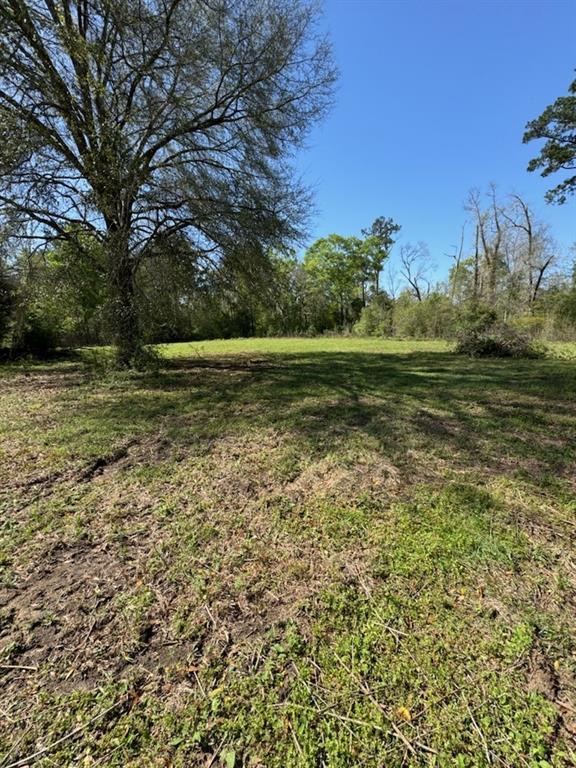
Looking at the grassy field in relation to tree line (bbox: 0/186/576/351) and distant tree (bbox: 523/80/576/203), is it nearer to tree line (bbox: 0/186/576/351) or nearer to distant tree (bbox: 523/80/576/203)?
tree line (bbox: 0/186/576/351)

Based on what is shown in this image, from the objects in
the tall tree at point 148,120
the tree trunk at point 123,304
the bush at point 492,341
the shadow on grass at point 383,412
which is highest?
the tall tree at point 148,120

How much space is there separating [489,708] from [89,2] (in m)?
10.0

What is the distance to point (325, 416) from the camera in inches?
179

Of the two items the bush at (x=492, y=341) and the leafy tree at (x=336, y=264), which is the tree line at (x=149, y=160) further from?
the leafy tree at (x=336, y=264)

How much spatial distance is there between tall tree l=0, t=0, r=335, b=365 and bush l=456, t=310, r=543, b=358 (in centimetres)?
748

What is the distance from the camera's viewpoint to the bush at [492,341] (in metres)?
11.0

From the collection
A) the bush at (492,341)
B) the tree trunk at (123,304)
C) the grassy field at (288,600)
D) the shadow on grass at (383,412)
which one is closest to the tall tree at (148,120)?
the tree trunk at (123,304)

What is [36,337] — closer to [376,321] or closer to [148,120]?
[148,120]

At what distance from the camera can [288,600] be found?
5.56 ft

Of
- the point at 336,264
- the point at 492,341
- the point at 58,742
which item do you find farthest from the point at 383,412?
the point at 336,264

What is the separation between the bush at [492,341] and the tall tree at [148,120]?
7.48 meters

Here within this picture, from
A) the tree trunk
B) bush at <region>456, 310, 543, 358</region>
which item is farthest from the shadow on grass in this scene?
bush at <region>456, 310, 543, 358</region>

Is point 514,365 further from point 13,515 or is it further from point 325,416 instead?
point 13,515

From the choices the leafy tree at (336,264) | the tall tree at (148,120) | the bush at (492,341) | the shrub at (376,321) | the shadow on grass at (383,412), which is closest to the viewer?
the shadow on grass at (383,412)
